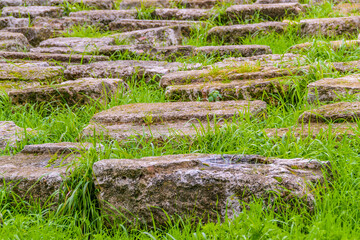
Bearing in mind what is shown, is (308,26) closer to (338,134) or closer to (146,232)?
(338,134)

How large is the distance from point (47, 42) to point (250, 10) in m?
2.23

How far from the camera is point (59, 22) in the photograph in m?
5.15

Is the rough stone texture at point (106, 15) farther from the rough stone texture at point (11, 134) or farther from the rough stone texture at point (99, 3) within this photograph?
the rough stone texture at point (11, 134)

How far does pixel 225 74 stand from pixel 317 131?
3.68 ft

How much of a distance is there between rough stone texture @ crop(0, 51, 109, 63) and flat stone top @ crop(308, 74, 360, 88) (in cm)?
204

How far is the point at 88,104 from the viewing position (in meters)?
3.12

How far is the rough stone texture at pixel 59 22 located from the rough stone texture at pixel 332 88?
3.27 m

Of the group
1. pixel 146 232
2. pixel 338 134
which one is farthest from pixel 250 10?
pixel 146 232

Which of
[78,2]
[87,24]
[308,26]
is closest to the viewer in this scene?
[308,26]

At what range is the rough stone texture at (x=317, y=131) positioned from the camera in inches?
85.2

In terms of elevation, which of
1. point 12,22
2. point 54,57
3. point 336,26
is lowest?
point 54,57

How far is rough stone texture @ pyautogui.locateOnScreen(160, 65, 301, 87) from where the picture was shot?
10.2ft

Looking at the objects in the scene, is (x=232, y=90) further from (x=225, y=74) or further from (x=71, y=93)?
(x=71, y=93)

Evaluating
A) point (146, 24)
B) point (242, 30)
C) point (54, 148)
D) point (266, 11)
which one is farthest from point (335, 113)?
point (146, 24)
